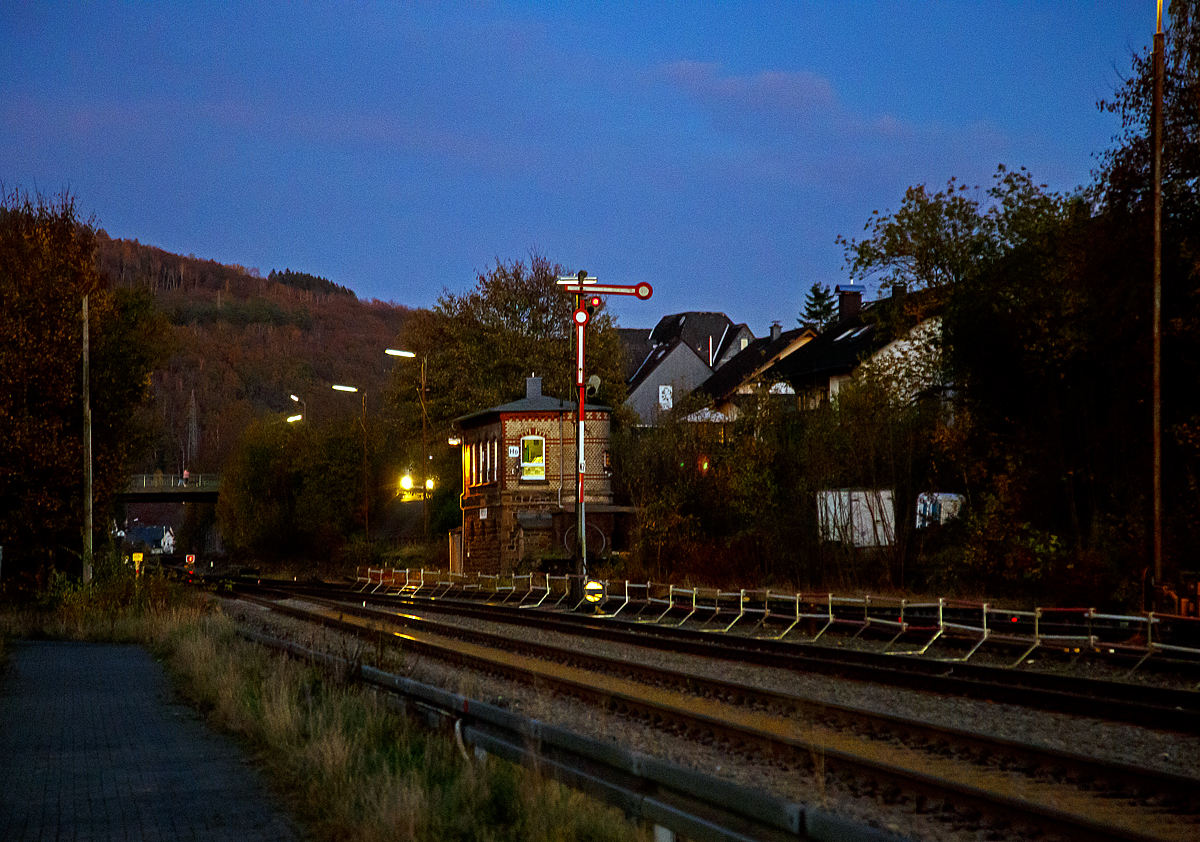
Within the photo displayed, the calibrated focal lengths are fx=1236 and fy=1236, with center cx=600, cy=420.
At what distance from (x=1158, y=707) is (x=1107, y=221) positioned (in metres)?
16.5

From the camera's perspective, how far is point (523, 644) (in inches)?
848

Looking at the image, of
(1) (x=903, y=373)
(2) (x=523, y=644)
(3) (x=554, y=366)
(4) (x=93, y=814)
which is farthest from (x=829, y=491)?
(3) (x=554, y=366)

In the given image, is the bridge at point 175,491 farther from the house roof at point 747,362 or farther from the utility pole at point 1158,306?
the utility pole at point 1158,306

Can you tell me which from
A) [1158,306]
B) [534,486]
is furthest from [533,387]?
[1158,306]

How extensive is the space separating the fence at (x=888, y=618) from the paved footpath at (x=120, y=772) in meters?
10.9

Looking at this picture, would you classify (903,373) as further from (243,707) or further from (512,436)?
(243,707)

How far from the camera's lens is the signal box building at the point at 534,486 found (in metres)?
50.8

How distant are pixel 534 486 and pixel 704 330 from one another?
5993 cm

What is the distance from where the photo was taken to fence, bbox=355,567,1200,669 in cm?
1816

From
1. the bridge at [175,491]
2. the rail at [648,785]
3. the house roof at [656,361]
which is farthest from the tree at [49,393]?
the house roof at [656,361]

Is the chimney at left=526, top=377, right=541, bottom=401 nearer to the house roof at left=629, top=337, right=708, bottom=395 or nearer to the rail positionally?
the house roof at left=629, top=337, right=708, bottom=395

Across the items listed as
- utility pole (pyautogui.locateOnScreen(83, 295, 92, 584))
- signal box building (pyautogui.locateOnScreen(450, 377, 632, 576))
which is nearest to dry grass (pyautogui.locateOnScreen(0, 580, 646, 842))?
utility pole (pyautogui.locateOnScreen(83, 295, 92, 584))

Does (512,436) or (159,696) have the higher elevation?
(512,436)

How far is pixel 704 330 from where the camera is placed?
110 metres
